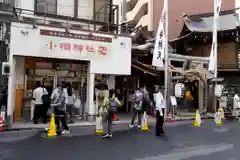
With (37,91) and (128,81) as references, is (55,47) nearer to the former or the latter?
(37,91)

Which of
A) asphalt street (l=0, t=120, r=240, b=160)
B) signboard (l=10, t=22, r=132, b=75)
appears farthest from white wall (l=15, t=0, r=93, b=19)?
asphalt street (l=0, t=120, r=240, b=160)

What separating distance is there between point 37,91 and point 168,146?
6.93 m

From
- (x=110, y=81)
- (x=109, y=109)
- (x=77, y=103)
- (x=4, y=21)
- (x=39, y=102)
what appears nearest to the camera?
(x=109, y=109)

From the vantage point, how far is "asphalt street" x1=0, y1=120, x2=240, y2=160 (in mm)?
7410

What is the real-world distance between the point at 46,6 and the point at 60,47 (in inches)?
129

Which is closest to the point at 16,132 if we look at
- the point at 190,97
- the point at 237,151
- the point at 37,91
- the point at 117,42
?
the point at 37,91

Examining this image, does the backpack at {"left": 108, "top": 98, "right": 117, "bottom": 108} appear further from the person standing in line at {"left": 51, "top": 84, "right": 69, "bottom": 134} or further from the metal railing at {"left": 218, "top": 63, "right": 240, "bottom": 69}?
the metal railing at {"left": 218, "top": 63, "right": 240, "bottom": 69}

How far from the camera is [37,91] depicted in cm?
1270

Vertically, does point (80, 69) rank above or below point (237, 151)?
above

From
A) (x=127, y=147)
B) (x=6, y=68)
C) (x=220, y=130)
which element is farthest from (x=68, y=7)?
(x=220, y=130)

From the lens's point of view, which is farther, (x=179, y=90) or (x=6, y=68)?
(x=179, y=90)

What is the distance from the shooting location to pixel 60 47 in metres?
13.0

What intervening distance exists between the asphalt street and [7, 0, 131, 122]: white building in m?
3.59

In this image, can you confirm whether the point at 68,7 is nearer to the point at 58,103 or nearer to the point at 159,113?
the point at 58,103
